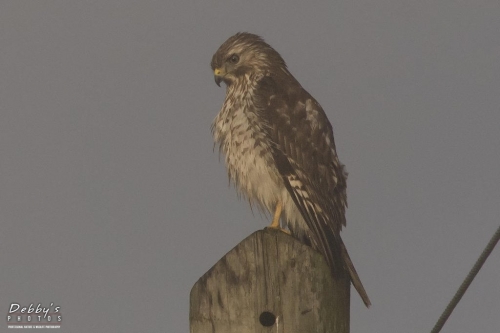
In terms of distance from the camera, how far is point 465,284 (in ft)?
12.6

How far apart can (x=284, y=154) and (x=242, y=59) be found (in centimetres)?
137

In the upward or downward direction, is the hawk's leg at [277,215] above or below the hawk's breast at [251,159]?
below

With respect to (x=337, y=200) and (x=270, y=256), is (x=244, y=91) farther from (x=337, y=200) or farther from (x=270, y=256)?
(x=270, y=256)

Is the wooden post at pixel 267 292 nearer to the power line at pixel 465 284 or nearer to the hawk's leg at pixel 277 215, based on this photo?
the power line at pixel 465 284

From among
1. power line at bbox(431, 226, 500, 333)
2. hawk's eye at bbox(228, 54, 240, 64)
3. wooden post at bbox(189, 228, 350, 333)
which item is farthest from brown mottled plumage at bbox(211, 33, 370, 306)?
power line at bbox(431, 226, 500, 333)

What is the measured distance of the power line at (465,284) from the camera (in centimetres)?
373

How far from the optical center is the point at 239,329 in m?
4.08

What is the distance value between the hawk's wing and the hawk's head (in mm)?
430

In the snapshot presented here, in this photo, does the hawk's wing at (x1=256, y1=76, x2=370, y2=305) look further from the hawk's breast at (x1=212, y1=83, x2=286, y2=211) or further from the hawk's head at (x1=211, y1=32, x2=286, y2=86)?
the hawk's head at (x1=211, y1=32, x2=286, y2=86)

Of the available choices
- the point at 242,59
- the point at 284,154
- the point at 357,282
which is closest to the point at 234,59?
the point at 242,59

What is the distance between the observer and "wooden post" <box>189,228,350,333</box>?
13.4 ft

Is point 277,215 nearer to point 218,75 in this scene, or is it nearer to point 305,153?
point 305,153

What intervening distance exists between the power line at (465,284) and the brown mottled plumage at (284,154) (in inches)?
94.5

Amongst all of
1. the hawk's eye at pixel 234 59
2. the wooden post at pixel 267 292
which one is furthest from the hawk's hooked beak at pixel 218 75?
the wooden post at pixel 267 292
